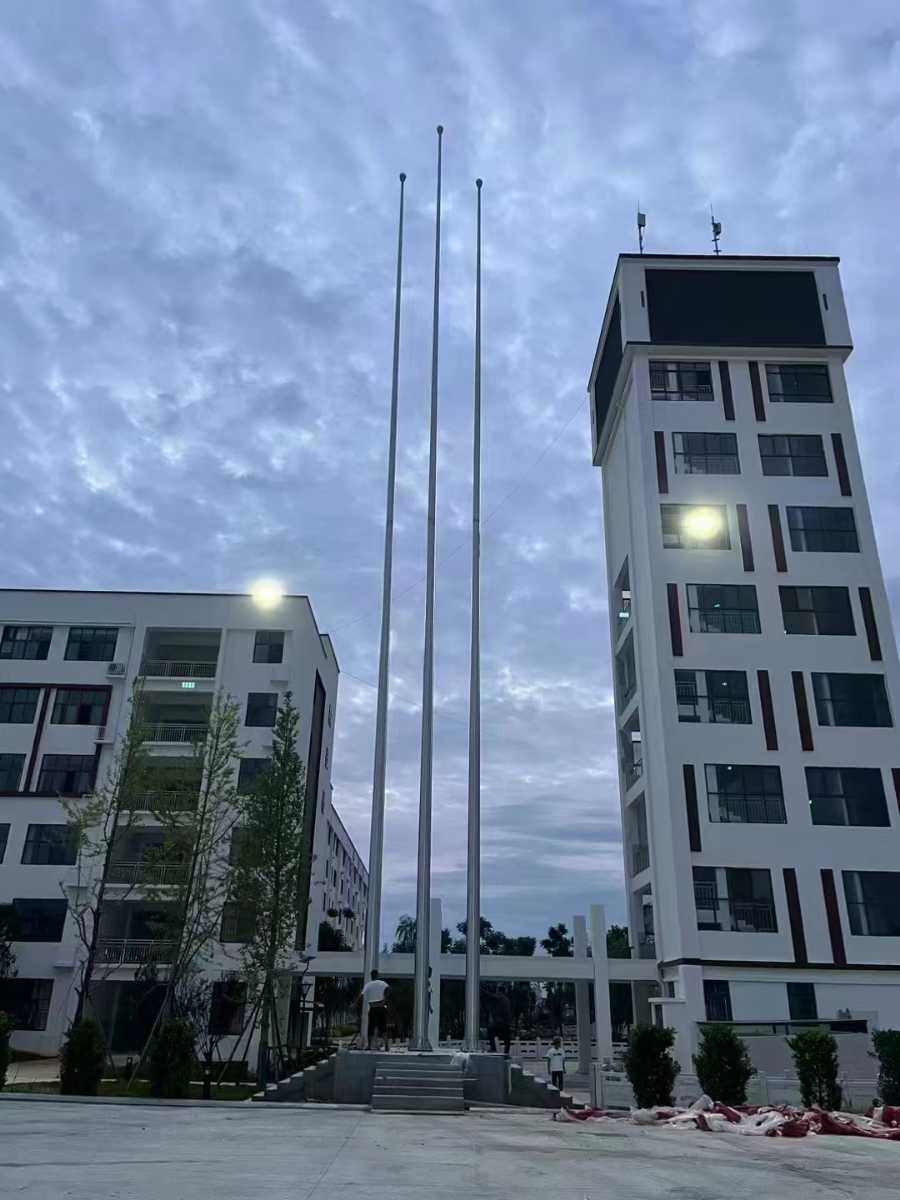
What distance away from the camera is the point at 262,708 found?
119 ft

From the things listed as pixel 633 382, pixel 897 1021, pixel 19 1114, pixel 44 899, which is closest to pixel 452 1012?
pixel 44 899

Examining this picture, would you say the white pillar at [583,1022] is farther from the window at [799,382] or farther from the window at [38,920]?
the window at [799,382]

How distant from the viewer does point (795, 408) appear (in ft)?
112

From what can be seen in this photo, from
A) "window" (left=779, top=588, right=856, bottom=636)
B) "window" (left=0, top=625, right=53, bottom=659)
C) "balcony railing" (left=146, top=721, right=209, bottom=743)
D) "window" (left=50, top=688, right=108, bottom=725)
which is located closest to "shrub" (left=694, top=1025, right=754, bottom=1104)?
"window" (left=779, top=588, right=856, bottom=636)

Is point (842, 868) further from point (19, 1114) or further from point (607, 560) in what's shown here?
point (19, 1114)

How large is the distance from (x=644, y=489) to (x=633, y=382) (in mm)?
4793

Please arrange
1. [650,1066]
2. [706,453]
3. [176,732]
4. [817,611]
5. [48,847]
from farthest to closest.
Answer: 1. [176,732]
2. [706,453]
3. [48,847]
4. [817,611]
5. [650,1066]

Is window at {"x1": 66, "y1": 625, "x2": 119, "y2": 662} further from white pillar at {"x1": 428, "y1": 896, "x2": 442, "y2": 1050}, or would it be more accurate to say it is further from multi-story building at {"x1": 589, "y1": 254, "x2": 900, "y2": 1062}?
multi-story building at {"x1": 589, "y1": 254, "x2": 900, "y2": 1062}

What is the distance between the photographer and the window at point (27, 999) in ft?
103

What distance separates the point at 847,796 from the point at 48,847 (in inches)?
1124

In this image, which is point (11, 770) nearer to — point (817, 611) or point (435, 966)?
point (435, 966)

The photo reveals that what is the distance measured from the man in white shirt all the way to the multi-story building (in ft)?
38.7

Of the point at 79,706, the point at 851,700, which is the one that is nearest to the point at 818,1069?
the point at 851,700

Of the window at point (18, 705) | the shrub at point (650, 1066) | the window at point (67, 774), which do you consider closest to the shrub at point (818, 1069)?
the shrub at point (650, 1066)
